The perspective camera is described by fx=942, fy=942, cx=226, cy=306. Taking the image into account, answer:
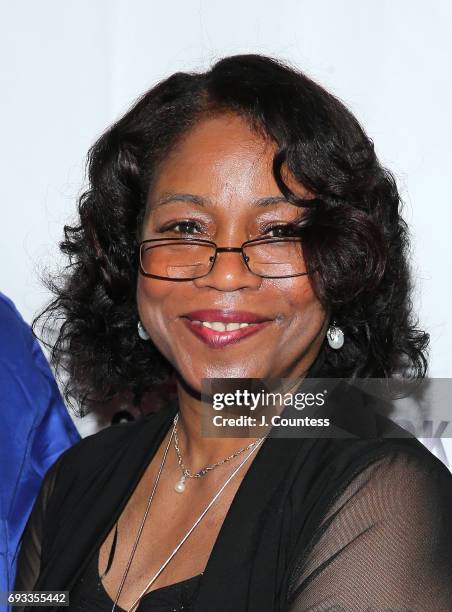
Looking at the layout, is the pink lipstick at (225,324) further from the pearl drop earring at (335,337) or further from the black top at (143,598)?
the black top at (143,598)

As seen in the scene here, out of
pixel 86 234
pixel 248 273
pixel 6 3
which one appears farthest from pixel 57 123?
pixel 248 273

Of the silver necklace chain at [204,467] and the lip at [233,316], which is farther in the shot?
the silver necklace chain at [204,467]

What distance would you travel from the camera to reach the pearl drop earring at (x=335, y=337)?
148 centimetres

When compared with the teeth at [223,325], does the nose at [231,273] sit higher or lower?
higher

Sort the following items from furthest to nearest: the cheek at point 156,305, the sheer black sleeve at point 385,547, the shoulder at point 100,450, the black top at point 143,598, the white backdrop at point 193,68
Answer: the white backdrop at point 193,68 < the shoulder at point 100,450 < the cheek at point 156,305 < the black top at point 143,598 < the sheer black sleeve at point 385,547

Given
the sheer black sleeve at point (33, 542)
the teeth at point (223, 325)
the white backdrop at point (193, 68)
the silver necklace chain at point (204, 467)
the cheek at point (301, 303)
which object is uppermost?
the white backdrop at point (193, 68)

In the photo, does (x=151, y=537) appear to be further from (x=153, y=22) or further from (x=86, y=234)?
(x=153, y=22)

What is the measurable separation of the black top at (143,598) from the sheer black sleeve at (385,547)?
18 centimetres

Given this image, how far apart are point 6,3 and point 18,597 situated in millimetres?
1224

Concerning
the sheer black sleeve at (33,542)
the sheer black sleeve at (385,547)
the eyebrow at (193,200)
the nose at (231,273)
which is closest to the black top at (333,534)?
the sheer black sleeve at (385,547)

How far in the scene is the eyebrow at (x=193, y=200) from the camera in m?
1.34

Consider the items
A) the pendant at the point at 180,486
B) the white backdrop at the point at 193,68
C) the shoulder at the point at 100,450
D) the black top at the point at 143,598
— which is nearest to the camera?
the black top at the point at 143,598

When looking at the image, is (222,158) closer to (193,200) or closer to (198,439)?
(193,200)

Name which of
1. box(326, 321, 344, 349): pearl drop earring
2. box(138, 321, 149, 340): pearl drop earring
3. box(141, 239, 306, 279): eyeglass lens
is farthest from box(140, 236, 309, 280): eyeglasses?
box(138, 321, 149, 340): pearl drop earring
